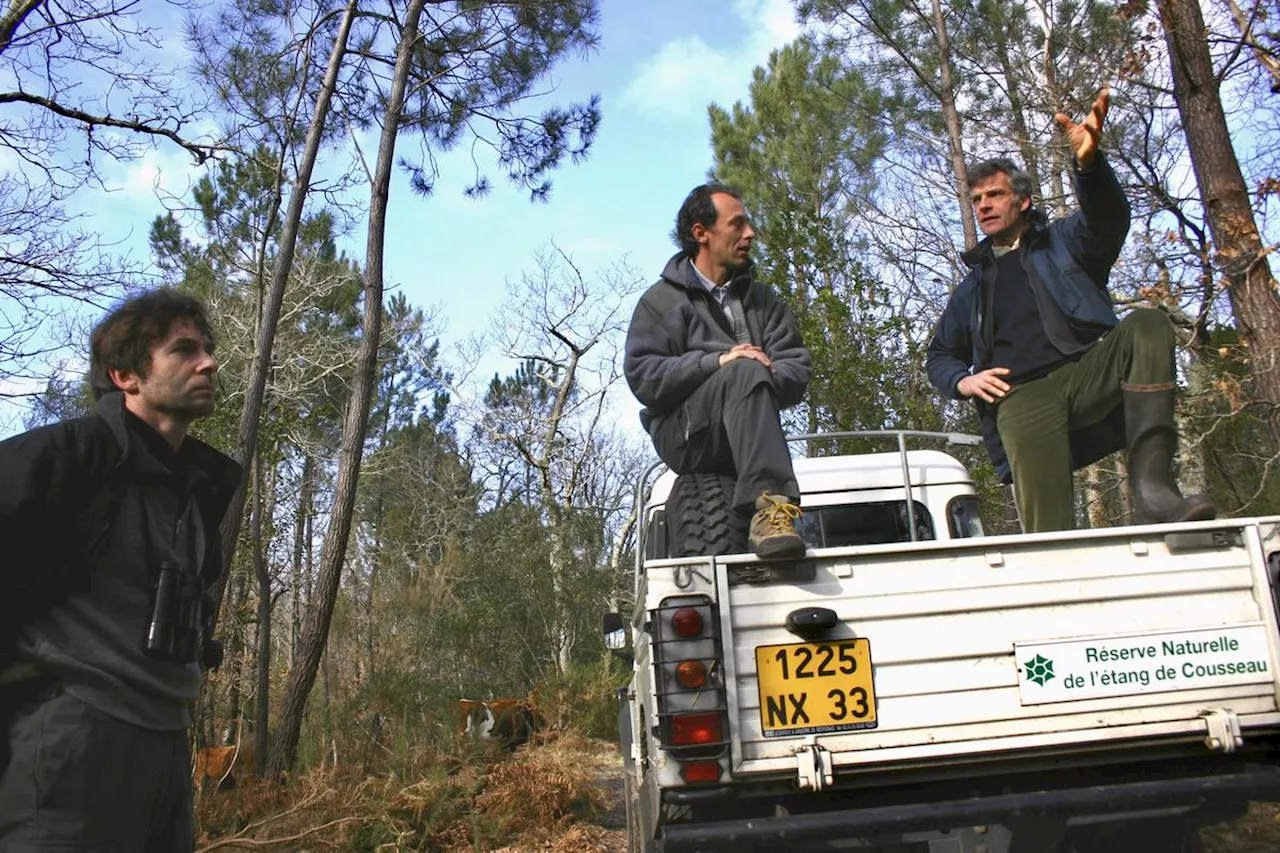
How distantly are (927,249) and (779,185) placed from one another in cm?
385

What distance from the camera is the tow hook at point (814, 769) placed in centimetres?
292

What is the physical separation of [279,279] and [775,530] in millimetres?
8059

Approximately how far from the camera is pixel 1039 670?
3049mm

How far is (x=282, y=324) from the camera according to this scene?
19.1m

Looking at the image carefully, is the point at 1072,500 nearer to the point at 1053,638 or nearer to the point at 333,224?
the point at 1053,638

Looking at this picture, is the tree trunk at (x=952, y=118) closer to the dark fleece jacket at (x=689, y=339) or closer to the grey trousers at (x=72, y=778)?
the dark fleece jacket at (x=689, y=339)

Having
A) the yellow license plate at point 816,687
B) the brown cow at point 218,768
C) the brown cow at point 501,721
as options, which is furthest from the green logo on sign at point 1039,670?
the brown cow at point 501,721

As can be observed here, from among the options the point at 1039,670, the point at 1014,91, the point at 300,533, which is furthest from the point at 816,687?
the point at 300,533

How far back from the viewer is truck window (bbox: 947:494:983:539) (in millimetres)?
5320

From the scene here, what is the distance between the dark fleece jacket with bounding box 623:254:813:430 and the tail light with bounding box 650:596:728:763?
1.03 m

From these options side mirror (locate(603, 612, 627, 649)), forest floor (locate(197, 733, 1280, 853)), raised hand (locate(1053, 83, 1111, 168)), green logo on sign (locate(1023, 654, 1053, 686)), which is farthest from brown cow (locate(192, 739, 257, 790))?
raised hand (locate(1053, 83, 1111, 168))

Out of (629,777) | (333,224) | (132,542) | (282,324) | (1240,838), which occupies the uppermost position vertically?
(282,324)

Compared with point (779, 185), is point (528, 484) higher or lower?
lower

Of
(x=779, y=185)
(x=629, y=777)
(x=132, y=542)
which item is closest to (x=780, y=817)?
(x=132, y=542)
